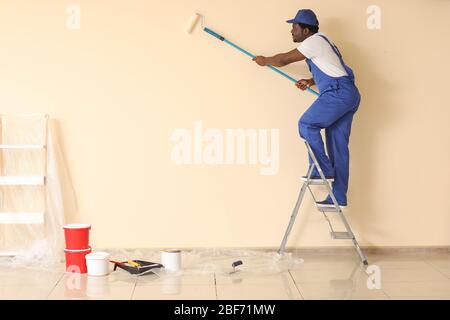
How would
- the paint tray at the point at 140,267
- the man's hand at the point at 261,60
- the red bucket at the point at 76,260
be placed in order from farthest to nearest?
the man's hand at the point at 261,60, the red bucket at the point at 76,260, the paint tray at the point at 140,267

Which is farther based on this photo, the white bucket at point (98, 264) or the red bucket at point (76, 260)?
the red bucket at point (76, 260)

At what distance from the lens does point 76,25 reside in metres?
4.89

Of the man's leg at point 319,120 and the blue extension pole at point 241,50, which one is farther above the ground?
the blue extension pole at point 241,50

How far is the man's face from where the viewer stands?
4.74 metres

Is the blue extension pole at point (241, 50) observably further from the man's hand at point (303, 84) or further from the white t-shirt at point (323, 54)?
the white t-shirt at point (323, 54)

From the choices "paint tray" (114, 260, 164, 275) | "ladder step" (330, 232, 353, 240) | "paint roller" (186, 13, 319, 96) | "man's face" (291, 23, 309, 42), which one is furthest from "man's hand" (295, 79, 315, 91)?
"paint tray" (114, 260, 164, 275)

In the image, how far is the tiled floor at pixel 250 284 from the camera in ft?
12.5

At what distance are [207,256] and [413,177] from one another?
1.61 meters

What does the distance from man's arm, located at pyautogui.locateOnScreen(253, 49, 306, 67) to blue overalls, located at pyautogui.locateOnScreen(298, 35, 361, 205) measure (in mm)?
105

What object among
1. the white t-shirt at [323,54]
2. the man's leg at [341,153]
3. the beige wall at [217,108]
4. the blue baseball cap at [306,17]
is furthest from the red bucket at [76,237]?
the blue baseball cap at [306,17]

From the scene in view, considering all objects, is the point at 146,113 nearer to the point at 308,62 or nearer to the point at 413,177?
the point at 308,62

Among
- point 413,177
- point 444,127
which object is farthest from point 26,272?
point 444,127

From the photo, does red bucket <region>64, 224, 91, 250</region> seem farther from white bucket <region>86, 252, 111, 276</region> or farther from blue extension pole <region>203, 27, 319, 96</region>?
blue extension pole <region>203, 27, 319, 96</region>

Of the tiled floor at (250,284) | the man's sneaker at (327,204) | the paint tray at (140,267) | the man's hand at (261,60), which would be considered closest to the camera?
the tiled floor at (250,284)
